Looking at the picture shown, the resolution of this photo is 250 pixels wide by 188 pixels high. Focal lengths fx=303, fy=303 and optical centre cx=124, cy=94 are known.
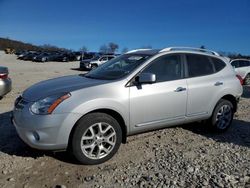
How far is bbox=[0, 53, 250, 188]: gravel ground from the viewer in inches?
154

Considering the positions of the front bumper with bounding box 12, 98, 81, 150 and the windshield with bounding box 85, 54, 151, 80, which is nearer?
the front bumper with bounding box 12, 98, 81, 150

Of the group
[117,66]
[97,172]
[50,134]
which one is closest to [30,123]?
[50,134]

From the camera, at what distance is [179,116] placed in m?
5.31

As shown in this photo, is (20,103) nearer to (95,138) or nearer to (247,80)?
(95,138)

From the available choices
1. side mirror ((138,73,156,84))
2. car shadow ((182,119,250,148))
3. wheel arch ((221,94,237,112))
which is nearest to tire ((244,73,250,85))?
car shadow ((182,119,250,148))

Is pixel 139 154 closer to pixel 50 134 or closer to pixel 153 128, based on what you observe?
pixel 153 128

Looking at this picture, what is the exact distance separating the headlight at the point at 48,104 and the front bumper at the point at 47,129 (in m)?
0.07

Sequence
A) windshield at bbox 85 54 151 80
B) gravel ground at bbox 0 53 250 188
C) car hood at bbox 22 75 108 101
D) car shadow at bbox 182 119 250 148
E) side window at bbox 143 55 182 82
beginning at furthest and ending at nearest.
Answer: car shadow at bbox 182 119 250 148 < side window at bbox 143 55 182 82 < windshield at bbox 85 54 151 80 < car hood at bbox 22 75 108 101 < gravel ground at bbox 0 53 250 188

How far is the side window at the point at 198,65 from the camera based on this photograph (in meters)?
5.54

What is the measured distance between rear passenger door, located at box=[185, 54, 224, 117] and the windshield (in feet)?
3.05

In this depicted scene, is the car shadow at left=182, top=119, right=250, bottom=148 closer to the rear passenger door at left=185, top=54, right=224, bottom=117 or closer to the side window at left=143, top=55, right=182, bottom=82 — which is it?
the rear passenger door at left=185, top=54, right=224, bottom=117

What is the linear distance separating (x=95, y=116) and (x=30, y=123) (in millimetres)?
898

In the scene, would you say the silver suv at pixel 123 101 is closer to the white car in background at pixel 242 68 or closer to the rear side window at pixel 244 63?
the white car in background at pixel 242 68

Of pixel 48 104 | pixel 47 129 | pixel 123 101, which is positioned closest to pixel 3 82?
pixel 48 104
